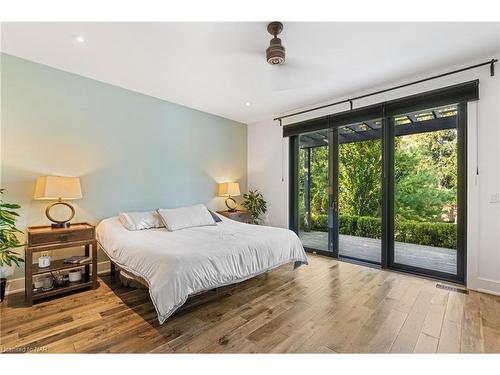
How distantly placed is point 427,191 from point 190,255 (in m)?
3.19

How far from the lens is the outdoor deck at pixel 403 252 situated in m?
3.18

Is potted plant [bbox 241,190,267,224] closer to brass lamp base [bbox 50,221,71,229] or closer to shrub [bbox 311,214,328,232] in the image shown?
shrub [bbox 311,214,328,232]

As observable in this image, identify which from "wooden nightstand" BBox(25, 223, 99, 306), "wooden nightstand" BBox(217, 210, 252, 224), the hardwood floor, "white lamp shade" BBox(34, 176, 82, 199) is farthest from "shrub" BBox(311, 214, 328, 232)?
"white lamp shade" BBox(34, 176, 82, 199)

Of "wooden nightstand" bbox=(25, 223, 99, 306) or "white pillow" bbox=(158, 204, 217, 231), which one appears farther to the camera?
"white pillow" bbox=(158, 204, 217, 231)

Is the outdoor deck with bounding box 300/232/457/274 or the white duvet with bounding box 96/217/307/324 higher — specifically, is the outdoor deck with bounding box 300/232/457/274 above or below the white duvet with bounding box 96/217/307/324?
below

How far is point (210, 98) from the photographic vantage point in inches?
155

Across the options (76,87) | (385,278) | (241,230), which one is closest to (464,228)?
(385,278)

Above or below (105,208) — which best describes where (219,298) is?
below

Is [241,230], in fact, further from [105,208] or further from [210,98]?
[210,98]

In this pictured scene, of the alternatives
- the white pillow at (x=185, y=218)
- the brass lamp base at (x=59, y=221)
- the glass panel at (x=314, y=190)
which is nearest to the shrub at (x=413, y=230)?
the glass panel at (x=314, y=190)

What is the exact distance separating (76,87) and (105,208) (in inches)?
63.6

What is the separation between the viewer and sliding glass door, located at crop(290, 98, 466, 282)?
3.10m

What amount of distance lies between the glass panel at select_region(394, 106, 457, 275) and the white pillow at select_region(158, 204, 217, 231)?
278cm
